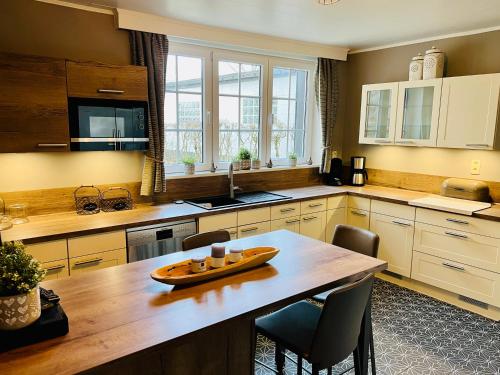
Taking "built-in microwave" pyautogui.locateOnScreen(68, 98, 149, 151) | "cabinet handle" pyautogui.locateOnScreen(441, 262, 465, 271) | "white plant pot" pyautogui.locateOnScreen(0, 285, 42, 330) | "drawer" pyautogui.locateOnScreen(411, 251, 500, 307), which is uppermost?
"built-in microwave" pyautogui.locateOnScreen(68, 98, 149, 151)

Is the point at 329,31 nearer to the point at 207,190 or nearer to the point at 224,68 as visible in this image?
the point at 224,68

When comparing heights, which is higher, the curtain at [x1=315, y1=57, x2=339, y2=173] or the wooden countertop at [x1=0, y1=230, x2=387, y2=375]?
the curtain at [x1=315, y1=57, x2=339, y2=173]

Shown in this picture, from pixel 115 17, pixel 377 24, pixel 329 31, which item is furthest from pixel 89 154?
pixel 377 24

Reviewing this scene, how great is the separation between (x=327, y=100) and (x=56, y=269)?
3.37m

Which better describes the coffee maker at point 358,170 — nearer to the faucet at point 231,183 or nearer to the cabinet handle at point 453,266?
the cabinet handle at point 453,266

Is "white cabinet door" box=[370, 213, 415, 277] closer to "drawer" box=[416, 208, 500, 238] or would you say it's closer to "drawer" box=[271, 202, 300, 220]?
"drawer" box=[416, 208, 500, 238]

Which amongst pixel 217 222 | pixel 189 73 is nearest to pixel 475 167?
pixel 217 222

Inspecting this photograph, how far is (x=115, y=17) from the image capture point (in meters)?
2.96

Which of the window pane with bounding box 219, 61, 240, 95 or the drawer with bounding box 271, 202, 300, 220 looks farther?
the window pane with bounding box 219, 61, 240, 95

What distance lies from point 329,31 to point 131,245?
8.84ft

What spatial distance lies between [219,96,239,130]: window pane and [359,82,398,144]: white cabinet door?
1467 mm

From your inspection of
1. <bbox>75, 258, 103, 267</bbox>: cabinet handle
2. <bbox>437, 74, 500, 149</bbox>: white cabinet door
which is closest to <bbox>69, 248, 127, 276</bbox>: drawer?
<bbox>75, 258, 103, 267</bbox>: cabinet handle

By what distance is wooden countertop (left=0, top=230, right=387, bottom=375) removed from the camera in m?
1.20

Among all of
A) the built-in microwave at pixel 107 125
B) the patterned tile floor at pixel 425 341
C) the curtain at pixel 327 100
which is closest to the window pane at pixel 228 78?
Result: the curtain at pixel 327 100
